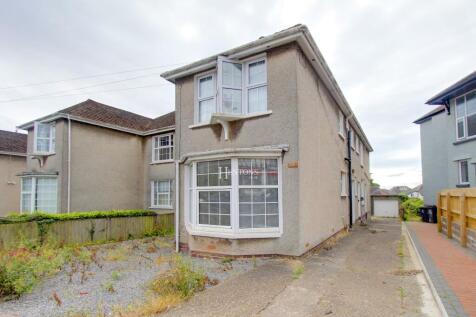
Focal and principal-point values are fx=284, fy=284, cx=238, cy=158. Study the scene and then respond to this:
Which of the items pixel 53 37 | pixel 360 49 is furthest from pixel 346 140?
pixel 53 37

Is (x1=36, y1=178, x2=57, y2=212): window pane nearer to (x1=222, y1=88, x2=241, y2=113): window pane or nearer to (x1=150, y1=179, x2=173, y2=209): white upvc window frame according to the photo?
(x1=150, y1=179, x2=173, y2=209): white upvc window frame

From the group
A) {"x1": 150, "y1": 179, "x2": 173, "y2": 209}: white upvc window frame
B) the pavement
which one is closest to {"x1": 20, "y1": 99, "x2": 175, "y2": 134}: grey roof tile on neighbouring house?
{"x1": 150, "y1": 179, "x2": 173, "y2": 209}: white upvc window frame

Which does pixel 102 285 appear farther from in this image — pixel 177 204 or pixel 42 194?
pixel 42 194

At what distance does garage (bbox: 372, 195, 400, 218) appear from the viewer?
28859 mm

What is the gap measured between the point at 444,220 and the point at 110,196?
18.0 meters

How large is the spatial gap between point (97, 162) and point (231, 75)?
1166cm

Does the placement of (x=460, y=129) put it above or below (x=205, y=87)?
below

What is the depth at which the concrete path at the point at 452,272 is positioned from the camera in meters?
4.68

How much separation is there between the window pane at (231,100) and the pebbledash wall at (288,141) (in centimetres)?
49

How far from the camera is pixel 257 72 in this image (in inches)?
363

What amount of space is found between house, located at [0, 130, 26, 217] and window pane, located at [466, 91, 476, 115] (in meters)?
28.8

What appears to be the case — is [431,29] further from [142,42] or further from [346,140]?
[142,42]

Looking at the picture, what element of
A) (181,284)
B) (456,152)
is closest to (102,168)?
(181,284)

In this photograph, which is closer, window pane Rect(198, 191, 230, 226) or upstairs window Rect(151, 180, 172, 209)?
window pane Rect(198, 191, 230, 226)
